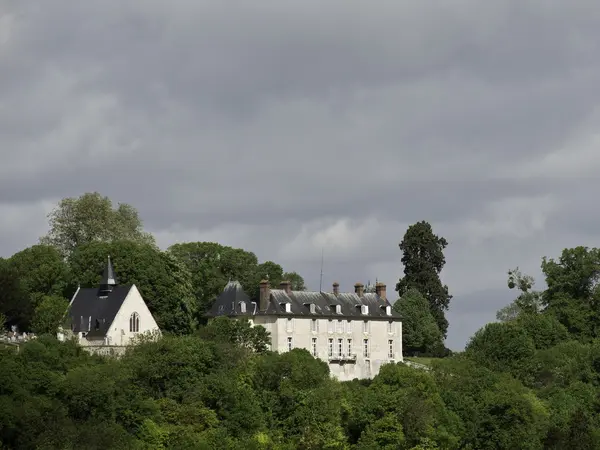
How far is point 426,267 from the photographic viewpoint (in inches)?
4865

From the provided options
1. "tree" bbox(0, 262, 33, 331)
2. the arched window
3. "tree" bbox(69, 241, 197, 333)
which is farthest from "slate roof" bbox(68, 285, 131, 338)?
"tree" bbox(69, 241, 197, 333)

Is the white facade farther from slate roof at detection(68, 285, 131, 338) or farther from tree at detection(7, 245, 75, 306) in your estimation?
tree at detection(7, 245, 75, 306)

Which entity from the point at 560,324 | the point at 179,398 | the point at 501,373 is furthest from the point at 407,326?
the point at 179,398

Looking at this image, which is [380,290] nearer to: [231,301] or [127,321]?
[231,301]

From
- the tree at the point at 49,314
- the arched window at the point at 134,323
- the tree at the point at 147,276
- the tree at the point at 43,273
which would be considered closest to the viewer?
the tree at the point at 49,314

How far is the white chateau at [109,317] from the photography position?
301 ft

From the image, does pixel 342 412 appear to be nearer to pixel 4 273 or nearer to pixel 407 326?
pixel 4 273

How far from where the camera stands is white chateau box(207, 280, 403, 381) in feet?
322

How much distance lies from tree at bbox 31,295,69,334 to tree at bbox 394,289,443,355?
32.3m

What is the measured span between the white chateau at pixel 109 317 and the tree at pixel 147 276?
4.78 m

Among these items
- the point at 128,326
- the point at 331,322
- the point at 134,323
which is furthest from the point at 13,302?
the point at 331,322

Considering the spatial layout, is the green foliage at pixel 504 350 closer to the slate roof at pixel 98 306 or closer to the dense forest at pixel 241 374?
the dense forest at pixel 241 374

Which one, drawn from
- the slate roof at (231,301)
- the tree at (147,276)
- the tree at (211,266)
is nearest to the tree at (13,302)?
the tree at (147,276)

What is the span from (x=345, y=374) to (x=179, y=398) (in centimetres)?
2096
